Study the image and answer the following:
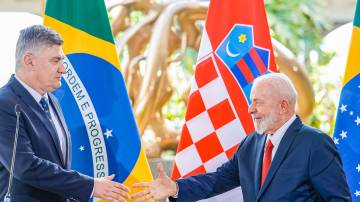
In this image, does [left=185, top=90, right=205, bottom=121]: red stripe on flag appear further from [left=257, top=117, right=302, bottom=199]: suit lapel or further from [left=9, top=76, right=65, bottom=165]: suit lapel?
[left=9, top=76, right=65, bottom=165]: suit lapel

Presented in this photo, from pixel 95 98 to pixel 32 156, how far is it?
88 cm

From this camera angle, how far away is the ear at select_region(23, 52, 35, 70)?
8.79ft

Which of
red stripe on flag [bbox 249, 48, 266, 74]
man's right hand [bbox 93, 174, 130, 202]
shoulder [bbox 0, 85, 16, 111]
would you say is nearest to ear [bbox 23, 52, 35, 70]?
shoulder [bbox 0, 85, 16, 111]

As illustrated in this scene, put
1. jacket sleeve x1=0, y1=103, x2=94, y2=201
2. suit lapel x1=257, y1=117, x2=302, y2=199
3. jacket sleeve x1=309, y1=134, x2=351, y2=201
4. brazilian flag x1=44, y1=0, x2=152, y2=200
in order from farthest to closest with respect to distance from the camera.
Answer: brazilian flag x1=44, y1=0, x2=152, y2=200 < suit lapel x1=257, y1=117, x2=302, y2=199 < jacket sleeve x1=309, y1=134, x2=351, y2=201 < jacket sleeve x1=0, y1=103, x2=94, y2=201

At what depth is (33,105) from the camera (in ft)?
8.79

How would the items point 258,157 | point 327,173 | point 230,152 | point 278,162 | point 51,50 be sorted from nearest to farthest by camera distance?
point 51,50 < point 327,173 < point 278,162 < point 258,157 < point 230,152

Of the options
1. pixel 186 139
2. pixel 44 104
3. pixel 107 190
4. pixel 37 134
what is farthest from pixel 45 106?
pixel 186 139

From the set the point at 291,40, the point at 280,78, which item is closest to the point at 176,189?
the point at 280,78

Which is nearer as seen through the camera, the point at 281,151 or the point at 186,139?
the point at 281,151

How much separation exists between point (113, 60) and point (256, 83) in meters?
0.77

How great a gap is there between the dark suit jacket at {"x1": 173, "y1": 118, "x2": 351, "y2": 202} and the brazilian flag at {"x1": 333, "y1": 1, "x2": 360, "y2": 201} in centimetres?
72

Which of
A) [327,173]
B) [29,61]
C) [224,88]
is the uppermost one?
[29,61]

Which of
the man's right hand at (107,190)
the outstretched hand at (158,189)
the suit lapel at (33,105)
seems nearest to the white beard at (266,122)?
the outstretched hand at (158,189)

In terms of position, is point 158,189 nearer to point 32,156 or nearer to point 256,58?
point 32,156
